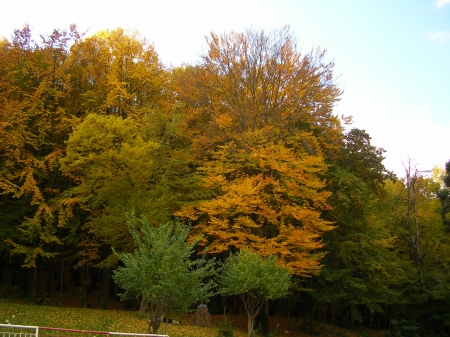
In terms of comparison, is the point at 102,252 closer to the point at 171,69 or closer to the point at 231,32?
the point at 171,69

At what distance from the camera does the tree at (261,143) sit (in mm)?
19297

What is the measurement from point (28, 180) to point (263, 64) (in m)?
13.6

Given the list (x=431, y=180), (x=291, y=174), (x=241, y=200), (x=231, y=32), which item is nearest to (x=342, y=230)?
(x=291, y=174)

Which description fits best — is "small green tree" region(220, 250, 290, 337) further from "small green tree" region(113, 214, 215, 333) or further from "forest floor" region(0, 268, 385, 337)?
"small green tree" region(113, 214, 215, 333)

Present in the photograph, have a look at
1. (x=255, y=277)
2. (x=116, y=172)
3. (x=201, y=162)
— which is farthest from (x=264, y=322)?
(x=116, y=172)

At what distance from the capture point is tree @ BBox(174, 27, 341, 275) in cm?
1930

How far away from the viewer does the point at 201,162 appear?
70.9 ft

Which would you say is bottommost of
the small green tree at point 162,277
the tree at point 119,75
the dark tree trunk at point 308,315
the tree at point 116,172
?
the dark tree trunk at point 308,315

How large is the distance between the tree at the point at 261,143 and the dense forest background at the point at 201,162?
80 mm

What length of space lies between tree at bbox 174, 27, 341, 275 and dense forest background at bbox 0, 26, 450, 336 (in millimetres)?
80

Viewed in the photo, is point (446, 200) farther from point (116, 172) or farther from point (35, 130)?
point (35, 130)

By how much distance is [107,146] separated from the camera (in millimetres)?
19062

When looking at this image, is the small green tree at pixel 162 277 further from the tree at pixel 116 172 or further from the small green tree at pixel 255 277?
the tree at pixel 116 172

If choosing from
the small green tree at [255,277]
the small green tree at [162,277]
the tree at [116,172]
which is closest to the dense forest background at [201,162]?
the tree at [116,172]
